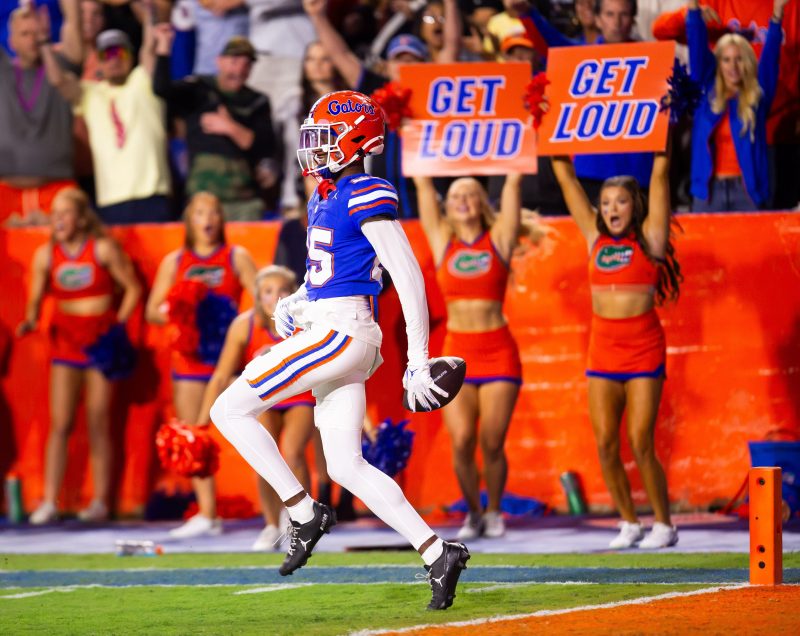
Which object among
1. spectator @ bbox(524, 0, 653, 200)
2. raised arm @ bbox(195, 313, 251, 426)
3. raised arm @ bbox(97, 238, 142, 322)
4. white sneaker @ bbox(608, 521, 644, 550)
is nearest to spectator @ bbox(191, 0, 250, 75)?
raised arm @ bbox(97, 238, 142, 322)

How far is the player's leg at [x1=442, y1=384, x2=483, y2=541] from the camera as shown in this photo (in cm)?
919

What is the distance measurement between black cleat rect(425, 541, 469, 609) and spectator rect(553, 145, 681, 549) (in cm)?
289

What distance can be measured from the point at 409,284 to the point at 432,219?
13.2ft

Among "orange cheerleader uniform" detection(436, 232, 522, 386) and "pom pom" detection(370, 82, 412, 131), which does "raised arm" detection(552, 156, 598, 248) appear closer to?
"orange cheerleader uniform" detection(436, 232, 522, 386)

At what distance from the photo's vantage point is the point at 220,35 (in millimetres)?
11133

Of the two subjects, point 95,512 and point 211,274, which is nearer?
point 211,274

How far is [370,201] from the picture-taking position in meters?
5.77

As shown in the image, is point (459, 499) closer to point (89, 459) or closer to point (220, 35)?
point (89, 459)

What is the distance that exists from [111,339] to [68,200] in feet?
3.44

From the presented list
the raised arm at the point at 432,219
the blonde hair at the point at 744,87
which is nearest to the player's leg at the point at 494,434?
the raised arm at the point at 432,219

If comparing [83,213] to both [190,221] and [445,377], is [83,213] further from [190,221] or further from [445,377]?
[445,377]

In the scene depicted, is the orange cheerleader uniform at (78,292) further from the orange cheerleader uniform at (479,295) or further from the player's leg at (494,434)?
the player's leg at (494,434)

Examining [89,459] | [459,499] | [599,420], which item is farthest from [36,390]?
[599,420]

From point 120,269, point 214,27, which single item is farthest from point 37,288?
point 214,27
